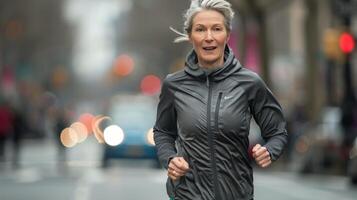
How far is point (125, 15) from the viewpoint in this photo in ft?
371

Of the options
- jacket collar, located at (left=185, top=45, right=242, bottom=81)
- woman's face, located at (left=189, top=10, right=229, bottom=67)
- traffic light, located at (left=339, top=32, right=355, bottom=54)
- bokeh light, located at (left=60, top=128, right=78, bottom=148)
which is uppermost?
woman's face, located at (left=189, top=10, right=229, bottom=67)

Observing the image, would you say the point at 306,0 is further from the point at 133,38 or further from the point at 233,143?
the point at 133,38

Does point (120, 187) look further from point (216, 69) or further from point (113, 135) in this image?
point (216, 69)

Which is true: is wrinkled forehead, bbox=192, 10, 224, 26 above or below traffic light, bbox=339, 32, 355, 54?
above

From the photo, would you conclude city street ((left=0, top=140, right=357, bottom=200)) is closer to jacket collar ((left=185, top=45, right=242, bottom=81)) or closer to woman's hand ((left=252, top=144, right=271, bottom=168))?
Answer: jacket collar ((left=185, top=45, right=242, bottom=81))

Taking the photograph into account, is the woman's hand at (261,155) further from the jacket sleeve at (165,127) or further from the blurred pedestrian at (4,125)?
the blurred pedestrian at (4,125)

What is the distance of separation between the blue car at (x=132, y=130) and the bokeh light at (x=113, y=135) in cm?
3

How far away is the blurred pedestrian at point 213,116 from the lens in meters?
6.34

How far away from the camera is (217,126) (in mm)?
6312

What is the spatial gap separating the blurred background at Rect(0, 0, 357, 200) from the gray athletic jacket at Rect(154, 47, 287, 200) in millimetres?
5737

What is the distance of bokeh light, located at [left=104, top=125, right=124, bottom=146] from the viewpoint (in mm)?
34062

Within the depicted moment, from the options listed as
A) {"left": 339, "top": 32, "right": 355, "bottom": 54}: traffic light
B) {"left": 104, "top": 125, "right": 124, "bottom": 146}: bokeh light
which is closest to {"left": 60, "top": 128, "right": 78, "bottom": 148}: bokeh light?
{"left": 104, "top": 125, "right": 124, "bottom": 146}: bokeh light

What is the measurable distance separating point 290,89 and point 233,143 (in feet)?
198

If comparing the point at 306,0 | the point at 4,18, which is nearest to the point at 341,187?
the point at 306,0
